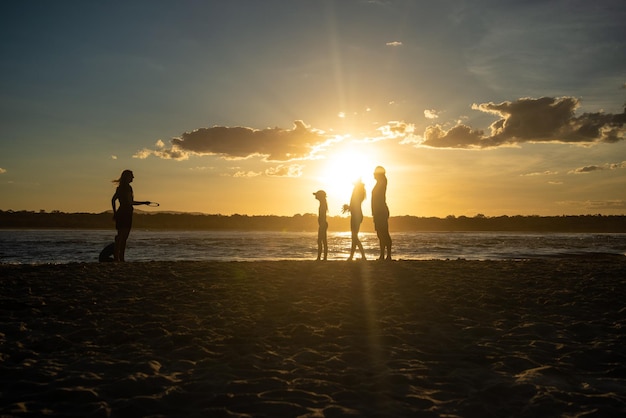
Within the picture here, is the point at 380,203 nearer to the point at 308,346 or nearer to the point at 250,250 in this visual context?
the point at 308,346

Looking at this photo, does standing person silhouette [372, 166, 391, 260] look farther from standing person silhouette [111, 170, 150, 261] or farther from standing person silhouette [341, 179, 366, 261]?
standing person silhouette [111, 170, 150, 261]

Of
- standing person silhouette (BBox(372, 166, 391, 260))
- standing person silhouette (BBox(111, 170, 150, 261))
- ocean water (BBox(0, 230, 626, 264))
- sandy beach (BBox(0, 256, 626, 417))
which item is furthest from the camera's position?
ocean water (BBox(0, 230, 626, 264))

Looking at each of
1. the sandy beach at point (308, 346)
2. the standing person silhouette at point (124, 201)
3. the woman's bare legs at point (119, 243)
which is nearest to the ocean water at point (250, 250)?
the woman's bare legs at point (119, 243)

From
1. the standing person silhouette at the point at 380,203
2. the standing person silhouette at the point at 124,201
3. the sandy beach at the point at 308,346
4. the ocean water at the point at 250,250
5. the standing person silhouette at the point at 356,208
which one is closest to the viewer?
the sandy beach at the point at 308,346

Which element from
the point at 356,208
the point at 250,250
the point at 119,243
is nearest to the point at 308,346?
the point at 356,208

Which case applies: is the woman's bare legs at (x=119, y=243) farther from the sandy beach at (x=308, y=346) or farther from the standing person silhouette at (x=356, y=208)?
the standing person silhouette at (x=356, y=208)

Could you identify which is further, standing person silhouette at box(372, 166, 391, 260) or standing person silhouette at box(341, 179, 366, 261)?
standing person silhouette at box(341, 179, 366, 261)

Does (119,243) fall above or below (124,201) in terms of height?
below

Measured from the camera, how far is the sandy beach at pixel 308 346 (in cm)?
440

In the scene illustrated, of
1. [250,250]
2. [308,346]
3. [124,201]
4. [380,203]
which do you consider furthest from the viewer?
[250,250]

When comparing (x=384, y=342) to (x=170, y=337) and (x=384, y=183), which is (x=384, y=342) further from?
(x=384, y=183)

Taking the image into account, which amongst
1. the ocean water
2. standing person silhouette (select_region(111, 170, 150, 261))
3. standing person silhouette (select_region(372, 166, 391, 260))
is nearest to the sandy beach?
standing person silhouette (select_region(111, 170, 150, 261))

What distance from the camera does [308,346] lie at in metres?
6.28

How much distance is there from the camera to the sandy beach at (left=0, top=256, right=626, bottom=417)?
4.40 metres
